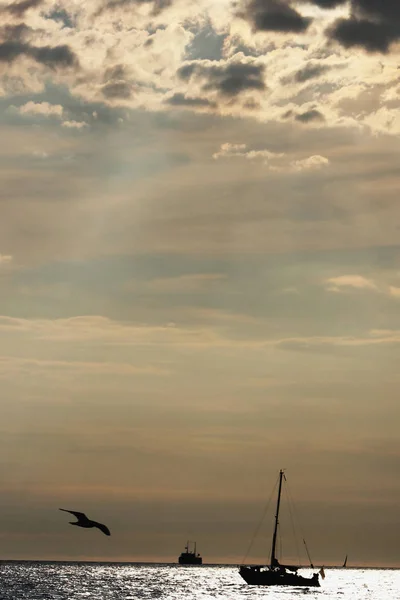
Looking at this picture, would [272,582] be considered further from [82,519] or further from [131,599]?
[82,519]

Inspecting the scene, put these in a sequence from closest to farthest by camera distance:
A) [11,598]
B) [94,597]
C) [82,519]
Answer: [82,519] < [11,598] < [94,597]

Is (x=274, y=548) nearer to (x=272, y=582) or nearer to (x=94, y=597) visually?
(x=272, y=582)

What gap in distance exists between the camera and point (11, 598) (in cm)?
18038

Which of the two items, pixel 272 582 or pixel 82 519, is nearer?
pixel 82 519

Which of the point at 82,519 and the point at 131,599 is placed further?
the point at 131,599

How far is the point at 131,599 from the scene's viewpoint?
7475 inches

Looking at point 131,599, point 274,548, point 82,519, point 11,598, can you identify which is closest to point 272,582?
point 274,548

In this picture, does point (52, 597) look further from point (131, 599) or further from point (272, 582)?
point (272, 582)

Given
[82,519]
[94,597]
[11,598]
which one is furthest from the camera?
[94,597]

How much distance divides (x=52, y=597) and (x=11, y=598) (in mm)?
11989

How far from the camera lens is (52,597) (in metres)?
191

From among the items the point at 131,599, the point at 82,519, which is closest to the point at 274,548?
the point at 131,599

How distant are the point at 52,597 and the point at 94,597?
712 centimetres

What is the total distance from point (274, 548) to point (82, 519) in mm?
131233
